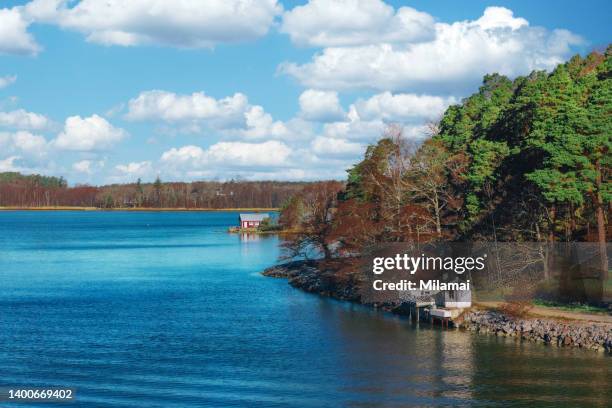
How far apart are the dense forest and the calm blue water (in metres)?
8.50

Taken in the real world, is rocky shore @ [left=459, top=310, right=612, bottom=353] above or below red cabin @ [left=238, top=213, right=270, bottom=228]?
below

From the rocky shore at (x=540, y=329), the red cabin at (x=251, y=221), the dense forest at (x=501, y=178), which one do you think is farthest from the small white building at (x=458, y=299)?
the red cabin at (x=251, y=221)

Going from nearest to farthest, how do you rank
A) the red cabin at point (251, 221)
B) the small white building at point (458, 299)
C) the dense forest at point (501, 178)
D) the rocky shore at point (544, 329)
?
the rocky shore at point (544, 329) < the dense forest at point (501, 178) < the small white building at point (458, 299) < the red cabin at point (251, 221)

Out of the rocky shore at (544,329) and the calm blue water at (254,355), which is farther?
the rocky shore at (544,329)

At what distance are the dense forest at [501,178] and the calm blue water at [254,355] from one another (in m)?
8.50

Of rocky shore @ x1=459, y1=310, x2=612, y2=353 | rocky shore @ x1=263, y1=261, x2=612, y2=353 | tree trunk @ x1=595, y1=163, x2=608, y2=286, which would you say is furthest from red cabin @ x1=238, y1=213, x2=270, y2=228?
tree trunk @ x1=595, y1=163, x2=608, y2=286

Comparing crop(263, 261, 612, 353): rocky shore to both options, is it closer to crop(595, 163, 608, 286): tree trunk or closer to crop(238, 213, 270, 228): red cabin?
crop(595, 163, 608, 286): tree trunk

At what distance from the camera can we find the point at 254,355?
1683 inches

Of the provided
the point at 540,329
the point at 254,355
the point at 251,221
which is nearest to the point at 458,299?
the point at 540,329

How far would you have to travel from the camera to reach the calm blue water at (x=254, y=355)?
34.5 m

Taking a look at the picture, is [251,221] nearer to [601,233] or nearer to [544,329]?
[601,233]

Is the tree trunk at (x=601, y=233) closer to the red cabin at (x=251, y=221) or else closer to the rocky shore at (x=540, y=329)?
the rocky shore at (x=540, y=329)

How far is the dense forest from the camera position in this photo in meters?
47.8

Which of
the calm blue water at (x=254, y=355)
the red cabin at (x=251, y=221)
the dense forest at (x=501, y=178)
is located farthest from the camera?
the red cabin at (x=251, y=221)
